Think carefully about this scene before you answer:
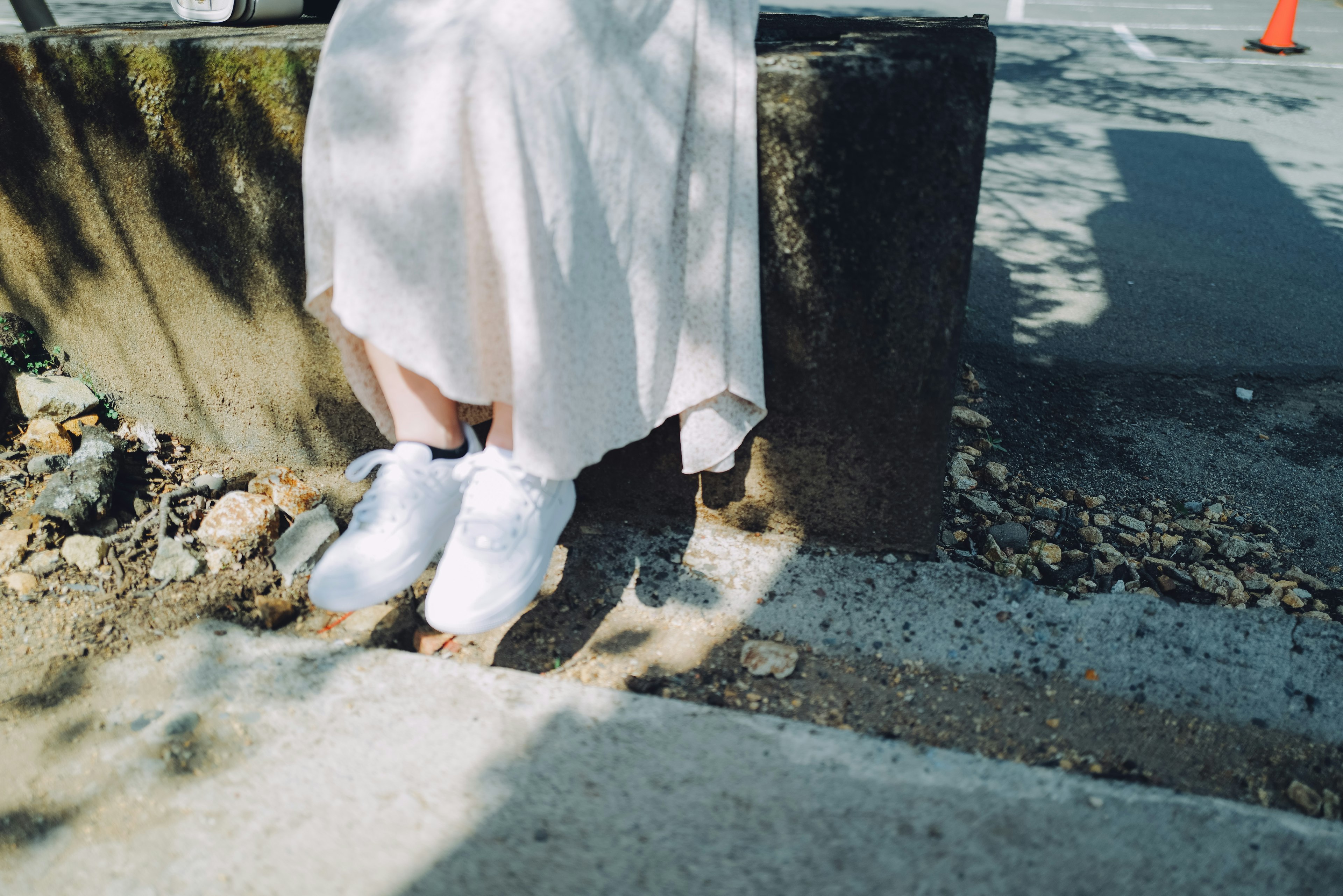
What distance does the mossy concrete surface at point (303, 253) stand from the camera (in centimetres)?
171

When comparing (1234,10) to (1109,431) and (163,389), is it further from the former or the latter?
(163,389)

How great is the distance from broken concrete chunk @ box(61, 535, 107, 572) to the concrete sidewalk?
0.51 meters

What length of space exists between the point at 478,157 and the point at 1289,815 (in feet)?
5.63

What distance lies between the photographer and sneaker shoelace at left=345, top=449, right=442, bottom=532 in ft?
5.68

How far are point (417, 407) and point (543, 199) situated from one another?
526 millimetres

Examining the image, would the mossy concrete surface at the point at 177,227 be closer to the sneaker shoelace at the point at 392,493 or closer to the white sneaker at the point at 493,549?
the sneaker shoelace at the point at 392,493

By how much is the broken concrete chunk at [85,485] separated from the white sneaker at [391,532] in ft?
2.99

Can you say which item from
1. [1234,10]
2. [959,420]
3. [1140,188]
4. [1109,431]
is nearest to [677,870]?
[959,420]

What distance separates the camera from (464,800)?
1489 mm

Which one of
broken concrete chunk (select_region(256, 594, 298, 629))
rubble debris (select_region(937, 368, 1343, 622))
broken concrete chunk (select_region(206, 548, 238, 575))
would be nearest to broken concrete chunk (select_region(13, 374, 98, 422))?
broken concrete chunk (select_region(206, 548, 238, 575))

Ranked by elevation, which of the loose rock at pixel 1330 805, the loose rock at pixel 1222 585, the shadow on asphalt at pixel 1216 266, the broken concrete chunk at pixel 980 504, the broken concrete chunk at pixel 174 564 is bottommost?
the shadow on asphalt at pixel 1216 266

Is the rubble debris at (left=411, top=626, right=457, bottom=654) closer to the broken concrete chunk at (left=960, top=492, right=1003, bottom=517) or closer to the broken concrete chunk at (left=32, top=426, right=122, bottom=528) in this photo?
the broken concrete chunk at (left=32, top=426, right=122, bottom=528)

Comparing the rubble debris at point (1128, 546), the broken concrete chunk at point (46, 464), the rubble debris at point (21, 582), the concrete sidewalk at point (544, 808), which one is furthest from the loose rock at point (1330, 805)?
the broken concrete chunk at point (46, 464)

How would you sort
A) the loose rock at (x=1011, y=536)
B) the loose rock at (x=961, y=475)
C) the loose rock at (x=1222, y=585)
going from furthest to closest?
the loose rock at (x=961, y=475), the loose rock at (x=1011, y=536), the loose rock at (x=1222, y=585)
